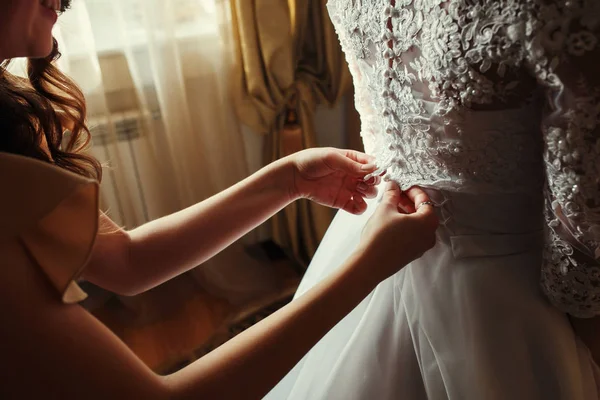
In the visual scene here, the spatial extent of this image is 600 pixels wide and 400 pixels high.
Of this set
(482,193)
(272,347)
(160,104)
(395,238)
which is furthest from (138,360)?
(160,104)

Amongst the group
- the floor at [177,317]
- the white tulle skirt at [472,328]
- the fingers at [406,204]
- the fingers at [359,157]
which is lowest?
the floor at [177,317]

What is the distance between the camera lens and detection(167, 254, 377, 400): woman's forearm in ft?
1.90

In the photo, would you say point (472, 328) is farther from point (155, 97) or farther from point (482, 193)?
point (155, 97)

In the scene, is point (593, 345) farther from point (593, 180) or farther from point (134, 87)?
point (134, 87)

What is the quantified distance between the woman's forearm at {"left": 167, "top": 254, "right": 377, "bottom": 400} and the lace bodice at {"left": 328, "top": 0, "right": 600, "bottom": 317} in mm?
176

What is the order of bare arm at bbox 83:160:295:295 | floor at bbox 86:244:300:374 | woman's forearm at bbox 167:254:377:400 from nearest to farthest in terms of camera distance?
1. woman's forearm at bbox 167:254:377:400
2. bare arm at bbox 83:160:295:295
3. floor at bbox 86:244:300:374

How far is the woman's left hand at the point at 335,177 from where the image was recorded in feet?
2.85

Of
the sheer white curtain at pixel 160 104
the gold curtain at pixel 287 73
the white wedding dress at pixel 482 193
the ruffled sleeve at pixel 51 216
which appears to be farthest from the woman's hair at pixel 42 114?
the gold curtain at pixel 287 73

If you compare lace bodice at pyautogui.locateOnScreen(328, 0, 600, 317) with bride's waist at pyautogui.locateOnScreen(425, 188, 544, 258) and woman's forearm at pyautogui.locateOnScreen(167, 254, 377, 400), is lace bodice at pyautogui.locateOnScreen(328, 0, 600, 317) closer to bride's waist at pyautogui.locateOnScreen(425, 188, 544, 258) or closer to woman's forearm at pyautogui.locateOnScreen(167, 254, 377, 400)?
bride's waist at pyautogui.locateOnScreen(425, 188, 544, 258)

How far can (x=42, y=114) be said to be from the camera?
81 cm

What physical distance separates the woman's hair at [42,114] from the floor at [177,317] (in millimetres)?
842

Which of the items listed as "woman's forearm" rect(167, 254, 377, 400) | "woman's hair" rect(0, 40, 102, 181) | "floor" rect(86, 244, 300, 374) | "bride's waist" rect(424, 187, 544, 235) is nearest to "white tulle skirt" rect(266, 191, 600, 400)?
"bride's waist" rect(424, 187, 544, 235)

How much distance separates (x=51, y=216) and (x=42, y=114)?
35 cm

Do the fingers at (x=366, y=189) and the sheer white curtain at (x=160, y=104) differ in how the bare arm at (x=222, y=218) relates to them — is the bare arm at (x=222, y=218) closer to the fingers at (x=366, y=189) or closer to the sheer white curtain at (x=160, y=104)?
the fingers at (x=366, y=189)
